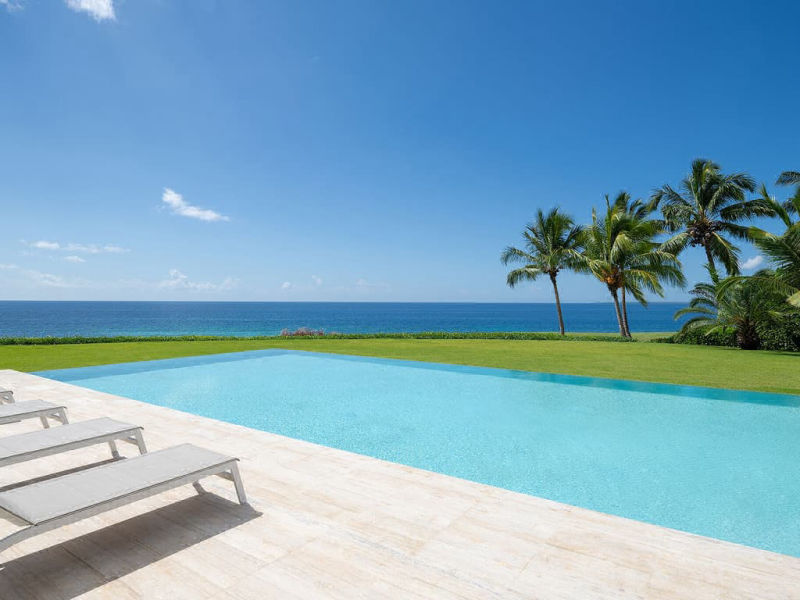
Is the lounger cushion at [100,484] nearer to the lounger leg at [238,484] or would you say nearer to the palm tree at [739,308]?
the lounger leg at [238,484]

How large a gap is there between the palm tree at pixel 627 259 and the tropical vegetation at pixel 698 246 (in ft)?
0.14

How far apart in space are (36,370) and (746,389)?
1593cm

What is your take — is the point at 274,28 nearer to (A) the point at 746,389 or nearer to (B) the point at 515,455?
(B) the point at 515,455

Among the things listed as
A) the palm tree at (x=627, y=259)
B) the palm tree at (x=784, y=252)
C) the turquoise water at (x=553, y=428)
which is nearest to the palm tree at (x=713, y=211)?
the palm tree at (x=627, y=259)

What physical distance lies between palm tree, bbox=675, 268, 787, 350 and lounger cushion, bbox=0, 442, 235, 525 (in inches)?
622

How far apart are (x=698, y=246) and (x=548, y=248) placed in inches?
270

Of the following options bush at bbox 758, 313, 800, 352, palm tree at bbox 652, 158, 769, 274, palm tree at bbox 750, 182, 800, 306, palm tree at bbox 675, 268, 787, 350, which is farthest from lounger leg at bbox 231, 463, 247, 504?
palm tree at bbox 652, 158, 769, 274

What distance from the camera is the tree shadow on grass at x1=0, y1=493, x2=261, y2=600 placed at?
2.15 meters

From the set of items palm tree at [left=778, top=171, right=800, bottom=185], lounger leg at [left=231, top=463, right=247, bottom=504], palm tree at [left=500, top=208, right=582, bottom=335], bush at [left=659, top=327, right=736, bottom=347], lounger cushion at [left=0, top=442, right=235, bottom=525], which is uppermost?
palm tree at [left=778, top=171, right=800, bottom=185]

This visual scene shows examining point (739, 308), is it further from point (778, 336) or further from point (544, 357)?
point (544, 357)

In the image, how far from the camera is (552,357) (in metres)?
12.4

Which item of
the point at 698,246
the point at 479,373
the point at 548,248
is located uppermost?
the point at 548,248

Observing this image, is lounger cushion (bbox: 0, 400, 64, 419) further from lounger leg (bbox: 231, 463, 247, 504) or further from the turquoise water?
lounger leg (bbox: 231, 463, 247, 504)

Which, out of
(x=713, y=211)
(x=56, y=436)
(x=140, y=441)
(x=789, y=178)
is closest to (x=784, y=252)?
(x=789, y=178)
